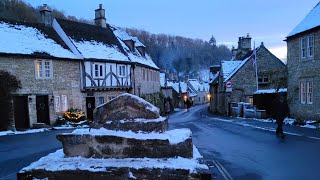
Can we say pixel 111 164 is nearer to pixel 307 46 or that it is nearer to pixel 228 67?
pixel 307 46

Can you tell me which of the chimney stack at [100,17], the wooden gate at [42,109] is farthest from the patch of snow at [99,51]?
the wooden gate at [42,109]

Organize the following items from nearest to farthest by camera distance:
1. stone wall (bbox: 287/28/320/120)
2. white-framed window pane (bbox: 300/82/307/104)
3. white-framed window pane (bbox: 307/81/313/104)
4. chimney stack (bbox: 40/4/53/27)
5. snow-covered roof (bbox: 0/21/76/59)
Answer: stone wall (bbox: 287/28/320/120) < white-framed window pane (bbox: 307/81/313/104) < white-framed window pane (bbox: 300/82/307/104) < snow-covered roof (bbox: 0/21/76/59) < chimney stack (bbox: 40/4/53/27)

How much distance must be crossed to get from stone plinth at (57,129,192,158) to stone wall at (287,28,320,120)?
16866 millimetres

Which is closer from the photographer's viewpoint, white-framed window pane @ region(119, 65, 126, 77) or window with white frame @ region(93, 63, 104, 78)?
window with white frame @ region(93, 63, 104, 78)

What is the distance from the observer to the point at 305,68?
21.2m

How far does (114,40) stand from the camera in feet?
116

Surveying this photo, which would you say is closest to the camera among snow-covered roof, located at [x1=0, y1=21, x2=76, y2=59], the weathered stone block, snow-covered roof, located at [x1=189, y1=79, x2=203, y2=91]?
the weathered stone block

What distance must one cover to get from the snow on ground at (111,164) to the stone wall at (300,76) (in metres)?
17.0

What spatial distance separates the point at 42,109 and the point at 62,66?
13.2 feet

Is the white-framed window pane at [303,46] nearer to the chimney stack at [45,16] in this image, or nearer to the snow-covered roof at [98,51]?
the snow-covered roof at [98,51]

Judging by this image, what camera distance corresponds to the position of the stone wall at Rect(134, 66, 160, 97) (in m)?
35.3

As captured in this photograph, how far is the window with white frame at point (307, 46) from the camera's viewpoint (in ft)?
67.1

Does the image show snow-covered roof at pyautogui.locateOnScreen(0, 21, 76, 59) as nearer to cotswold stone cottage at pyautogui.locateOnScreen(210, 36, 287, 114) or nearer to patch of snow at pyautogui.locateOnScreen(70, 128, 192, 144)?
cotswold stone cottage at pyautogui.locateOnScreen(210, 36, 287, 114)

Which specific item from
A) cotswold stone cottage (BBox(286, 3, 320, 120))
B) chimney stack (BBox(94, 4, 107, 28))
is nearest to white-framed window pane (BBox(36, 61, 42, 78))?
chimney stack (BBox(94, 4, 107, 28))
